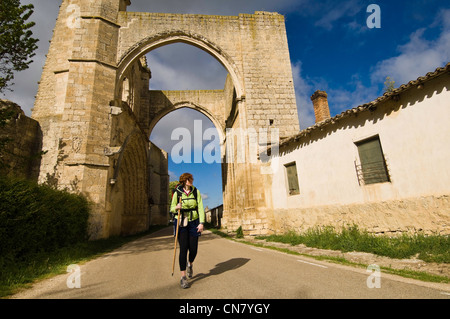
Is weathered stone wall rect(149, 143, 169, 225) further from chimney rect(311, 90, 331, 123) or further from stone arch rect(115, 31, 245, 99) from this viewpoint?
chimney rect(311, 90, 331, 123)

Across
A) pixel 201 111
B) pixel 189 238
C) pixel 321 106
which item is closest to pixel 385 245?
pixel 189 238

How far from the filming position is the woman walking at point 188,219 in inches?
140

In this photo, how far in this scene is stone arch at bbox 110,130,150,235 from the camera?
1365cm

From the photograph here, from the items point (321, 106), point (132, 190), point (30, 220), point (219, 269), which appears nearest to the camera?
point (219, 269)

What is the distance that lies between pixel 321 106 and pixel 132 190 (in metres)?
12.4

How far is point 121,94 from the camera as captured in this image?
13062mm

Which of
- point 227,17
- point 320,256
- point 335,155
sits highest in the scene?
point 227,17

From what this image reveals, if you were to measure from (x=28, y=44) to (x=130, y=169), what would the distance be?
962 cm

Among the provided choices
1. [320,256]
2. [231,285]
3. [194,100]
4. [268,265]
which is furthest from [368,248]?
[194,100]

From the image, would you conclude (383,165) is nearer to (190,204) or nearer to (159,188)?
(190,204)

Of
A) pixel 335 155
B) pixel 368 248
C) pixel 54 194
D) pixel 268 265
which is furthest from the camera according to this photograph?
pixel 335 155

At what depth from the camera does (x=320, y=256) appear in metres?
5.20

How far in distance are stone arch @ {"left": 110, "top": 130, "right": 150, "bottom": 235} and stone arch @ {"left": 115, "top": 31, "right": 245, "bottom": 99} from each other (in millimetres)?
4647
